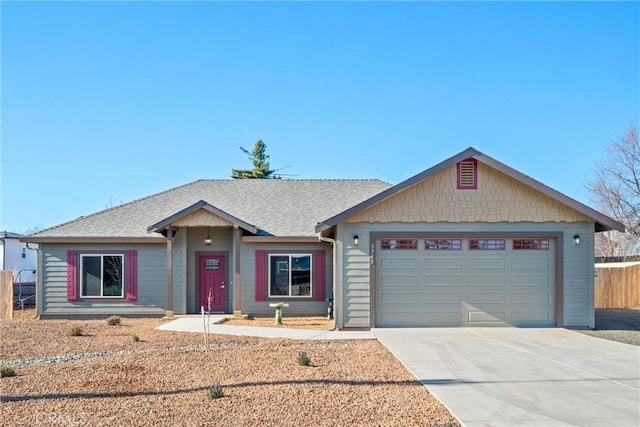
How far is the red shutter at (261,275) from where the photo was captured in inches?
670

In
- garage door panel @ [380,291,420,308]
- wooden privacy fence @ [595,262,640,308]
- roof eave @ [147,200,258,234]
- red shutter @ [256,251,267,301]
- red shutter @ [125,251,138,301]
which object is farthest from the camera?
wooden privacy fence @ [595,262,640,308]

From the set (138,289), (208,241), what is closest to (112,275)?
(138,289)

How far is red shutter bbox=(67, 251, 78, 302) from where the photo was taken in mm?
17156

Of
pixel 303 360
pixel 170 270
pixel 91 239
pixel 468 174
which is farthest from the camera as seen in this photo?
pixel 91 239

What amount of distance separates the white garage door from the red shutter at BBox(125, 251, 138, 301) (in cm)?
784

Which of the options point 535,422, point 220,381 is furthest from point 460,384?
point 220,381

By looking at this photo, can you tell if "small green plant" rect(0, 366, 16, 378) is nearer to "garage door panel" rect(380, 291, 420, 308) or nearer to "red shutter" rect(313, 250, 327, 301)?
"garage door panel" rect(380, 291, 420, 308)

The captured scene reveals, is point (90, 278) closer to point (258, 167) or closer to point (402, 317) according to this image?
point (402, 317)

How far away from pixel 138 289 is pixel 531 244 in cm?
1149

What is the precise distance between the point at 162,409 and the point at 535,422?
172 inches

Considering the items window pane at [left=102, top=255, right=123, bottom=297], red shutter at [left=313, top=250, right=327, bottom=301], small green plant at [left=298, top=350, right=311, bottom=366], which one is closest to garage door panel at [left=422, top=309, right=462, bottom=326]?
red shutter at [left=313, top=250, right=327, bottom=301]

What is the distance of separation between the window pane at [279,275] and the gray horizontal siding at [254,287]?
31cm

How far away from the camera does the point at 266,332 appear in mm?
13508

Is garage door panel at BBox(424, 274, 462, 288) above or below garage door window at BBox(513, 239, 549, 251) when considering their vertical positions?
below
